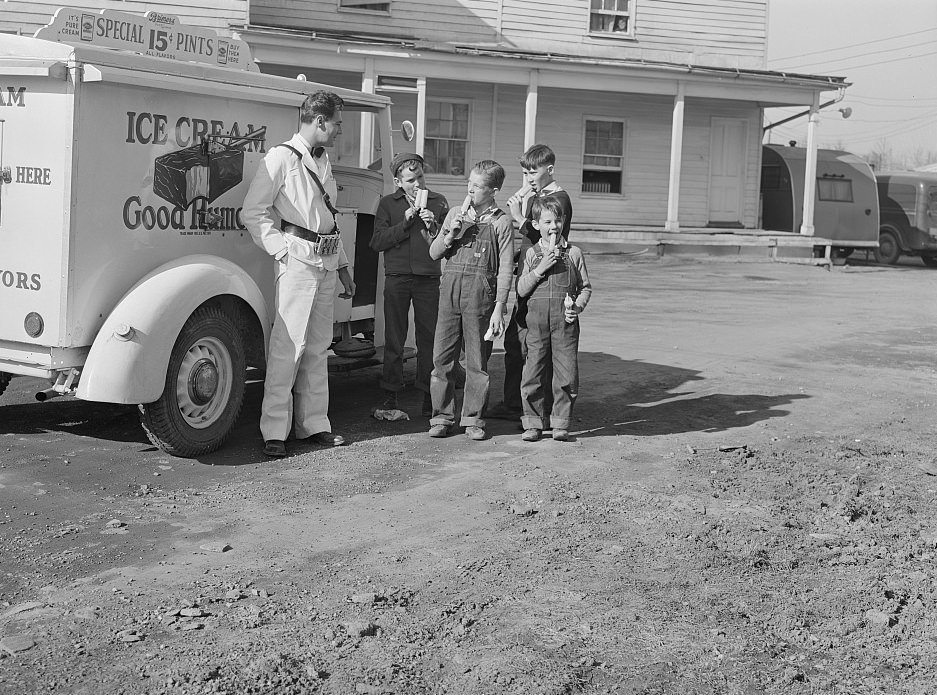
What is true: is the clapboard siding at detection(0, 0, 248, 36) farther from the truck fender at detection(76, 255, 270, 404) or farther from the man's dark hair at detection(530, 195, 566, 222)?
the truck fender at detection(76, 255, 270, 404)

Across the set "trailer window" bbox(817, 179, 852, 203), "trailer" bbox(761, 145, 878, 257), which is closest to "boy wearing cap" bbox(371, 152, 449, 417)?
"trailer" bbox(761, 145, 878, 257)

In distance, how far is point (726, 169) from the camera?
25.8m

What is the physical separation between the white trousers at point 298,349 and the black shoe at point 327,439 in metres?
0.07

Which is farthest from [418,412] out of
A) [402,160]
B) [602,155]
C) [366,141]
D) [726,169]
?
[726,169]

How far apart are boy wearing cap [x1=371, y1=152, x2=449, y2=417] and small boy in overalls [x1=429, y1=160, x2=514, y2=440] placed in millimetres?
382

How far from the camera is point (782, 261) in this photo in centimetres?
2441

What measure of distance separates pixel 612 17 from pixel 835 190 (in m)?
7.06

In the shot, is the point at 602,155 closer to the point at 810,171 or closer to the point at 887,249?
the point at 810,171

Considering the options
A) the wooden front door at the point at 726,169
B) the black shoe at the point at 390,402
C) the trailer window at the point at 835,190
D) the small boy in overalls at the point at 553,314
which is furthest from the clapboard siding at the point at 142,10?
the trailer window at the point at 835,190

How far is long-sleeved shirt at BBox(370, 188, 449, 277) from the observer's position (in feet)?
26.0

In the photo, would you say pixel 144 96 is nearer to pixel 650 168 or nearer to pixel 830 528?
pixel 830 528

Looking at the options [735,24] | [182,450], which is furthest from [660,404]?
[735,24]

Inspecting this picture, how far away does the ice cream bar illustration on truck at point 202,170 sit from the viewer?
6699 mm

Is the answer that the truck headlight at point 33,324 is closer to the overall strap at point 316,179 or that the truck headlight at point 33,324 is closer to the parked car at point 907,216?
the overall strap at point 316,179
